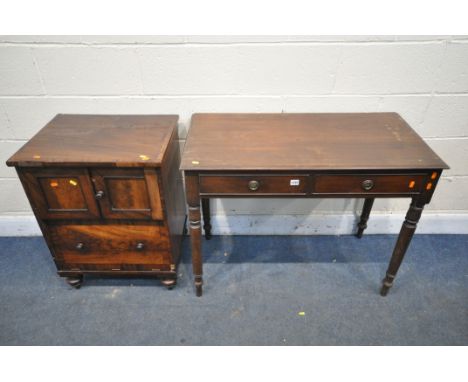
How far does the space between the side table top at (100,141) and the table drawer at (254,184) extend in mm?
224

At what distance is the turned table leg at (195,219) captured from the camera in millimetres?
1320

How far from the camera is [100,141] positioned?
1461 mm

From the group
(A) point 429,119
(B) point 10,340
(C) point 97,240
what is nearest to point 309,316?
(C) point 97,240

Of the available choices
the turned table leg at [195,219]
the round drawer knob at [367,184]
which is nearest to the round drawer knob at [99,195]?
the turned table leg at [195,219]

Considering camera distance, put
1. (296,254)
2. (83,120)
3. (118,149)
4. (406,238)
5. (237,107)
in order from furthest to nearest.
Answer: (296,254), (237,107), (83,120), (406,238), (118,149)

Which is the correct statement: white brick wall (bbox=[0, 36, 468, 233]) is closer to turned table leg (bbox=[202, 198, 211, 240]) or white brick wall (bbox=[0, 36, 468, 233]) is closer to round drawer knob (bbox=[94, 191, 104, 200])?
turned table leg (bbox=[202, 198, 211, 240])

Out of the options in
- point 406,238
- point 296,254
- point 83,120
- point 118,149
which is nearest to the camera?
point 118,149

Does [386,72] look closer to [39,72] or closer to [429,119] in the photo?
[429,119]

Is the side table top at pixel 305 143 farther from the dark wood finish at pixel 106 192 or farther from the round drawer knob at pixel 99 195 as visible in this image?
the round drawer knob at pixel 99 195

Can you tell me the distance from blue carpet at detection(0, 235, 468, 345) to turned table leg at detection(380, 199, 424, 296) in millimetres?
112

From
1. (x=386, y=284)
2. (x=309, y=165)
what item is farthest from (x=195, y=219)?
(x=386, y=284)

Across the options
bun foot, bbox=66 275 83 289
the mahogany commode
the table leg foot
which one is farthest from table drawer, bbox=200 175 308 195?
bun foot, bbox=66 275 83 289

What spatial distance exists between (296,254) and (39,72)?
1697 millimetres

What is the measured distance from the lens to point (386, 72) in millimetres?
1676
